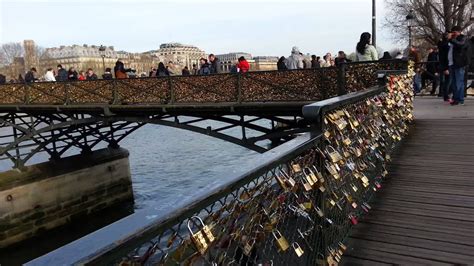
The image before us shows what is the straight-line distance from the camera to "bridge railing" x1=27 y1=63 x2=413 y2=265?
4.06 ft

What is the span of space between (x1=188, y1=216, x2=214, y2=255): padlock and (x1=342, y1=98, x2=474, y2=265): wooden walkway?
6.34 ft


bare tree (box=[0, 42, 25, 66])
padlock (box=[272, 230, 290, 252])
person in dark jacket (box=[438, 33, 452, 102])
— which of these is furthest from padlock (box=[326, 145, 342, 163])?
bare tree (box=[0, 42, 25, 66])

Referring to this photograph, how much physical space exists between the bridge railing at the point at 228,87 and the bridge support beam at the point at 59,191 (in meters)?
2.87

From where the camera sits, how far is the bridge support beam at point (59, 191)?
51.2 feet

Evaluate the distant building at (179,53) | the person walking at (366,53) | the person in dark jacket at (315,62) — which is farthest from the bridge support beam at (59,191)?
the distant building at (179,53)

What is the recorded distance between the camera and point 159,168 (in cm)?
2250

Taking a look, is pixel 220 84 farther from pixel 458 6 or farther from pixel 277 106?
pixel 458 6

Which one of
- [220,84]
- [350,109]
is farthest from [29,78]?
[350,109]

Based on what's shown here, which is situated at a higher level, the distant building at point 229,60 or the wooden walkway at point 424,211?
the distant building at point 229,60

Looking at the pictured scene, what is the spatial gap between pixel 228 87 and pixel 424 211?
8.76 meters

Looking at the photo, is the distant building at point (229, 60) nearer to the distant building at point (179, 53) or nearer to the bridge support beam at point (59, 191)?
the bridge support beam at point (59, 191)

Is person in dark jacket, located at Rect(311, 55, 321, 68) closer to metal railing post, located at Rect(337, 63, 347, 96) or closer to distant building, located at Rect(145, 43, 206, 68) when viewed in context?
metal railing post, located at Rect(337, 63, 347, 96)

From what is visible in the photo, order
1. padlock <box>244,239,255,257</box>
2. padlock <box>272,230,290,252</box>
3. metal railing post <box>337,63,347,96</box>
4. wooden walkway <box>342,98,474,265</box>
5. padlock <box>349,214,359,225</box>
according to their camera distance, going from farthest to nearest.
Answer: metal railing post <box>337,63,347,96</box>, padlock <box>349,214,359,225</box>, wooden walkway <box>342,98,474,265</box>, padlock <box>272,230,290,252</box>, padlock <box>244,239,255,257</box>

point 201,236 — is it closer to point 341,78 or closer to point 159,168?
point 341,78
